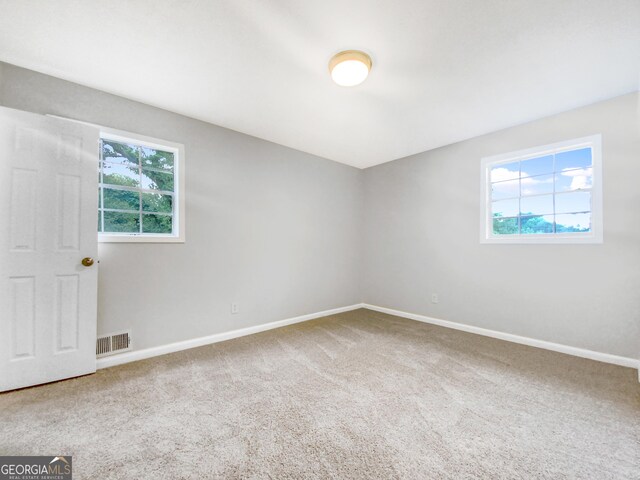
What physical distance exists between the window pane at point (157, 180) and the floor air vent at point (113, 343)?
4.97 feet

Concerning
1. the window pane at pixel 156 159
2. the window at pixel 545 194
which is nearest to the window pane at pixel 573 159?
the window at pixel 545 194

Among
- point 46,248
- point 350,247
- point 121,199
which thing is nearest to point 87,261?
point 46,248

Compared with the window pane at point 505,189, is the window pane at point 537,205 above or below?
below

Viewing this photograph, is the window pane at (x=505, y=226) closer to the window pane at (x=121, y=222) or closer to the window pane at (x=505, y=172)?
the window pane at (x=505, y=172)

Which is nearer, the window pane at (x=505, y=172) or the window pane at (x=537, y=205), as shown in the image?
the window pane at (x=537, y=205)

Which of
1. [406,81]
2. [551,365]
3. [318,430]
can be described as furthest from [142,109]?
[551,365]

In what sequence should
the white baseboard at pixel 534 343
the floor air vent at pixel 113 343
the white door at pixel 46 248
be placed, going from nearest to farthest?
the white door at pixel 46 248, the floor air vent at pixel 113 343, the white baseboard at pixel 534 343

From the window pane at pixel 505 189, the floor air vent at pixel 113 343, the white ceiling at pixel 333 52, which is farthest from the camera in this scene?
the window pane at pixel 505 189

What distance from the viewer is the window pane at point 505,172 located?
11.0 ft

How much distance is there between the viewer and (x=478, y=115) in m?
3.01

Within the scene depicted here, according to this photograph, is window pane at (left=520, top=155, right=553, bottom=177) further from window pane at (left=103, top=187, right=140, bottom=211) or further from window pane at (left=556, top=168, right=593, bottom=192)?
window pane at (left=103, top=187, right=140, bottom=211)

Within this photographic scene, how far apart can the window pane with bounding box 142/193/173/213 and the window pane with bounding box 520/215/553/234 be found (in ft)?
13.8

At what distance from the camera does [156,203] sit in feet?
9.59

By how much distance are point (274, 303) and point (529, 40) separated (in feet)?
12.1
